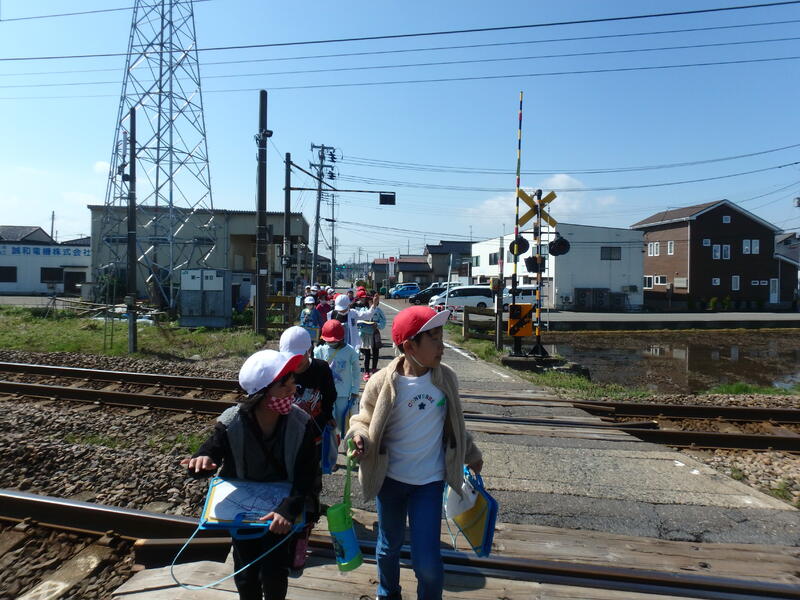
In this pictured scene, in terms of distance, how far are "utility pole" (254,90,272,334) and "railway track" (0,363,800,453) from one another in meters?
6.86

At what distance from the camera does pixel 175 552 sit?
3811mm

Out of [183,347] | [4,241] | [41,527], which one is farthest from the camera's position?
[4,241]

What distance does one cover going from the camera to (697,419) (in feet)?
27.7

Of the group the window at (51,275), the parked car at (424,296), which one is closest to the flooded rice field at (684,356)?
the parked car at (424,296)

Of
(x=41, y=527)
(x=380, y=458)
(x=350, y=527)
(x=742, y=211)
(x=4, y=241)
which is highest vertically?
(x=742, y=211)

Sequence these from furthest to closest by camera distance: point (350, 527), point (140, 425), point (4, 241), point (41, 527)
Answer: point (4, 241)
point (140, 425)
point (41, 527)
point (350, 527)

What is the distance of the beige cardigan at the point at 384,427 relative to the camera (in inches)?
110

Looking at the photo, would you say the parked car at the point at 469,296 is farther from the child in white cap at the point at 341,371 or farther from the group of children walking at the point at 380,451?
the group of children walking at the point at 380,451

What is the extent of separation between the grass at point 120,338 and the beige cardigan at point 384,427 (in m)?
11.7

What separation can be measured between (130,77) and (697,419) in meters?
24.7

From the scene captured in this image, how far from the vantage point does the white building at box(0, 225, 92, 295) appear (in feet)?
148

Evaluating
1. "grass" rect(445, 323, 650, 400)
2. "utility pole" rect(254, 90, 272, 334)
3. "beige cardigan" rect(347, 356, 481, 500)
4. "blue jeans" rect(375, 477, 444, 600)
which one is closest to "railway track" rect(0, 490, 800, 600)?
"blue jeans" rect(375, 477, 444, 600)

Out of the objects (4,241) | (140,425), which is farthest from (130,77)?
(4,241)

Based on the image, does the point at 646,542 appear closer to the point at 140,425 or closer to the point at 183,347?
the point at 140,425
